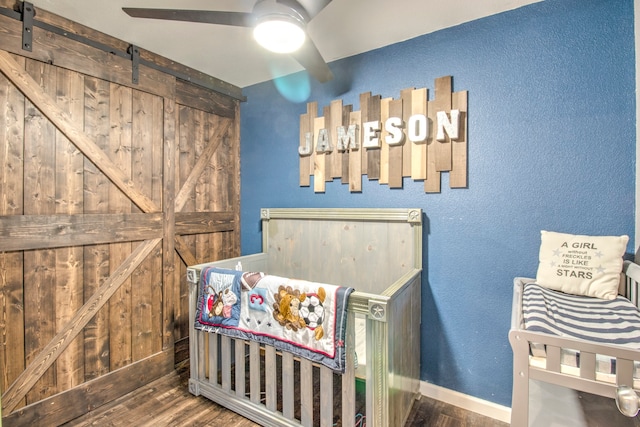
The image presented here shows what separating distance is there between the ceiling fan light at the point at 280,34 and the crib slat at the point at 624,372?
1774 millimetres

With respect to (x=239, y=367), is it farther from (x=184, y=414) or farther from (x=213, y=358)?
(x=184, y=414)

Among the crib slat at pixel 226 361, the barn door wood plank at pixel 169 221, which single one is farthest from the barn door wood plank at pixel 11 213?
the crib slat at pixel 226 361

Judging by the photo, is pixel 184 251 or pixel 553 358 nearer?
pixel 553 358

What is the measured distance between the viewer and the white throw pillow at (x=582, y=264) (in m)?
1.46

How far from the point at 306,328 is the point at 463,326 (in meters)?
1.08

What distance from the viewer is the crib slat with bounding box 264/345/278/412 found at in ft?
5.72

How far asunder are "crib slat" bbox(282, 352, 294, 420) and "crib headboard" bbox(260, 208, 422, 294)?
2.25 feet

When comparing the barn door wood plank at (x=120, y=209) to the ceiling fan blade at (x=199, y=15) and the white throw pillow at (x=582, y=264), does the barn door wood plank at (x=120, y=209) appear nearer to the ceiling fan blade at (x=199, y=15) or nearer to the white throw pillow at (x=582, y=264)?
the ceiling fan blade at (x=199, y=15)

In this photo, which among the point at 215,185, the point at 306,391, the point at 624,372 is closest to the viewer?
the point at 624,372

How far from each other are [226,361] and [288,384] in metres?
0.48

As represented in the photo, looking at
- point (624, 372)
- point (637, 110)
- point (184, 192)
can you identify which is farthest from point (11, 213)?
point (637, 110)

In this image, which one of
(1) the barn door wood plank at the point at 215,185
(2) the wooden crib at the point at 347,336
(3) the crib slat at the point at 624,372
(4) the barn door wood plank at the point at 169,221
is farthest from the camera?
(1) the barn door wood plank at the point at 215,185

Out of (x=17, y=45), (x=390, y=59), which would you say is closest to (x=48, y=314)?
(x=17, y=45)

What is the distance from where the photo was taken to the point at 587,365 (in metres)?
1.04
